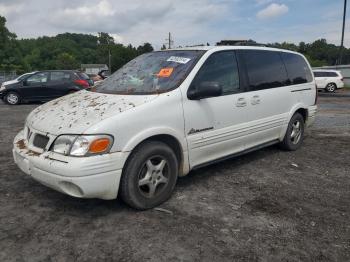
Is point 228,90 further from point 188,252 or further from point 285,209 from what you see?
point 188,252

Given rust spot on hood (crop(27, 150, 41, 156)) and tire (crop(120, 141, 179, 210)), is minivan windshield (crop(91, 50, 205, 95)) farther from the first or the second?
rust spot on hood (crop(27, 150, 41, 156))

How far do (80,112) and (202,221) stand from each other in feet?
5.42

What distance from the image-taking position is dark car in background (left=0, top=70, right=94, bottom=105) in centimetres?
1535

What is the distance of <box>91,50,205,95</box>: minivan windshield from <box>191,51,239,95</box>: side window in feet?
0.49

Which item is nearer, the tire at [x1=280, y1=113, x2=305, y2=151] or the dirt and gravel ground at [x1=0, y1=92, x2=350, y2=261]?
the dirt and gravel ground at [x1=0, y1=92, x2=350, y2=261]

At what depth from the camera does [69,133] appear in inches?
138

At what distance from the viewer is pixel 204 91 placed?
166 inches

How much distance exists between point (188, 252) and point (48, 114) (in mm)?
2153

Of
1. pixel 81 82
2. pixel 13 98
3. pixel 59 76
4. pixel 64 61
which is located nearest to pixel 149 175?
pixel 81 82

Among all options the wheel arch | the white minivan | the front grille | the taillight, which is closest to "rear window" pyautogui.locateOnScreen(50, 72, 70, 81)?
the taillight

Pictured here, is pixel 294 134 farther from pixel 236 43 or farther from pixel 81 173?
pixel 81 173

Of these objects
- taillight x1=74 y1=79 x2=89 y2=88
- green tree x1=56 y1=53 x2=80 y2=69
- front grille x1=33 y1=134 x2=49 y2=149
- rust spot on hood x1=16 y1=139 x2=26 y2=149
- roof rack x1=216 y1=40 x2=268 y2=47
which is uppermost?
green tree x1=56 y1=53 x2=80 y2=69

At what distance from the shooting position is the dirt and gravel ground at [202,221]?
3064 mm

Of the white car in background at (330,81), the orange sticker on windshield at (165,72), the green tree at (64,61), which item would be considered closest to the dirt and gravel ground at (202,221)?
the orange sticker on windshield at (165,72)
